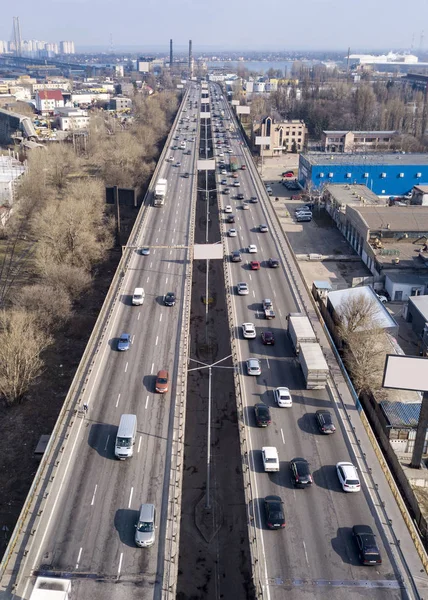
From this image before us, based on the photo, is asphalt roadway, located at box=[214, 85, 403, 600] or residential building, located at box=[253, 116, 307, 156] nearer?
asphalt roadway, located at box=[214, 85, 403, 600]

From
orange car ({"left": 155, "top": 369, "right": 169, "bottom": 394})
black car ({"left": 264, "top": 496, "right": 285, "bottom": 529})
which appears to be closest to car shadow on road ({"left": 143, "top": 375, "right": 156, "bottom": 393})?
orange car ({"left": 155, "top": 369, "right": 169, "bottom": 394})

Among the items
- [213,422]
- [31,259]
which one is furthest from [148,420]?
[31,259]

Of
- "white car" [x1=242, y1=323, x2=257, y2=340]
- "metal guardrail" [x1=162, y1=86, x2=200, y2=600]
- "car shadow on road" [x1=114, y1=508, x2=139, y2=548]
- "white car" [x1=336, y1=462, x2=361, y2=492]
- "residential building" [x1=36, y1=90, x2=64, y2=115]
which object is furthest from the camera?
"residential building" [x1=36, y1=90, x2=64, y2=115]

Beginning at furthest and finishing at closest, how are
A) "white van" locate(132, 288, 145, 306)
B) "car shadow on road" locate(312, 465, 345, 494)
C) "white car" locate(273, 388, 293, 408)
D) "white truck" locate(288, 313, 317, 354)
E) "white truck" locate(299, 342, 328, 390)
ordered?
Result: "white van" locate(132, 288, 145, 306) < "white truck" locate(288, 313, 317, 354) < "white truck" locate(299, 342, 328, 390) < "white car" locate(273, 388, 293, 408) < "car shadow on road" locate(312, 465, 345, 494)

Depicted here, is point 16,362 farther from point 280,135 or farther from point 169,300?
point 280,135

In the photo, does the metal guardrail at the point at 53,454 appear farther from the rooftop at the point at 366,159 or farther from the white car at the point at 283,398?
the rooftop at the point at 366,159

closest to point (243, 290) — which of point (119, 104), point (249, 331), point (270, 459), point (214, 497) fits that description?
point (249, 331)

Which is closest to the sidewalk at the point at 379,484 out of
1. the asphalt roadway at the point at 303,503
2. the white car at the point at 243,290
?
the asphalt roadway at the point at 303,503

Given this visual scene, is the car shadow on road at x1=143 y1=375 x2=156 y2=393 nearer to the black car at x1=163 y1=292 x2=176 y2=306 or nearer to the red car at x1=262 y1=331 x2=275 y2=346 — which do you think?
the red car at x1=262 y1=331 x2=275 y2=346
